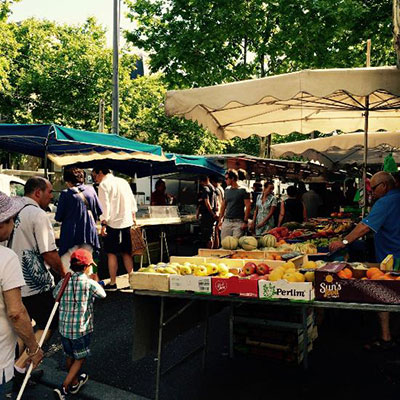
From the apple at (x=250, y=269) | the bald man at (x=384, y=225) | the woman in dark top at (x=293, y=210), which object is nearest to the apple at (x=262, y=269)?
the apple at (x=250, y=269)

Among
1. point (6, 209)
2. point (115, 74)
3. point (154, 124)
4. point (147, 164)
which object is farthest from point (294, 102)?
point (154, 124)

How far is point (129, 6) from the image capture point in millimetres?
17781

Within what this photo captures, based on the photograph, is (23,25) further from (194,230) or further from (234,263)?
(234,263)

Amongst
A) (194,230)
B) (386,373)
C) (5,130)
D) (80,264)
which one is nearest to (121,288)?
(5,130)

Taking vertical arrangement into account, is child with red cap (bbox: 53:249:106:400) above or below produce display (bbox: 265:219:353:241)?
below

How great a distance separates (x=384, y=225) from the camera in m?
4.65

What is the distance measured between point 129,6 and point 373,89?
51.8 ft

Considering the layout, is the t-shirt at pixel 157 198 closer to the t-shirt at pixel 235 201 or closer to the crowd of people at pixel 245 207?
the crowd of people at pixel 245 207

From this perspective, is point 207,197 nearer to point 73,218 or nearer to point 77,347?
point 73,218

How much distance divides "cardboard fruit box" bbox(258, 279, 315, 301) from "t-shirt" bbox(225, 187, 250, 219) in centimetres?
465

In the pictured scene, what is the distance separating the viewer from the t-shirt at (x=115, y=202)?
7.72 metres

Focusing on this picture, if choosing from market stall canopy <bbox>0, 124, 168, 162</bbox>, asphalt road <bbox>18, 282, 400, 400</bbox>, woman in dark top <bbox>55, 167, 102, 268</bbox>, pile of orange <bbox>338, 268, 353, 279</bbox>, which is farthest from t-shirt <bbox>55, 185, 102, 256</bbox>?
pile of orange <bbox>338, 268, 353, 279</bbox>

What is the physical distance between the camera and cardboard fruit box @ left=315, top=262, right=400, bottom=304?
3250 mm

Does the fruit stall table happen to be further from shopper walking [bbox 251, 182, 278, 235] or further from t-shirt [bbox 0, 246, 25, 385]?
shopper walking [bbox 251, 182, 278, 235]
